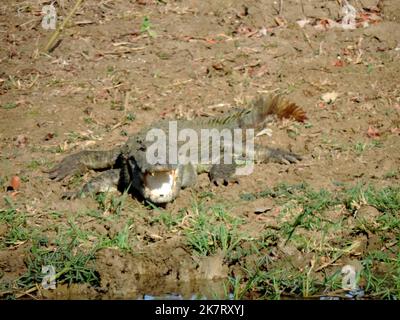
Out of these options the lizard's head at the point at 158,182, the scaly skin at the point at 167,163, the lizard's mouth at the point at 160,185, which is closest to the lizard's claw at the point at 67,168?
the scaly skin at the point at 167,163

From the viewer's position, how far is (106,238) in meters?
6.39

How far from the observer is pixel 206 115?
900 cm

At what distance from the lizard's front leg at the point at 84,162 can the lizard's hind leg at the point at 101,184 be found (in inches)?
12.2

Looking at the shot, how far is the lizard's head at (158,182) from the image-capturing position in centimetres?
688

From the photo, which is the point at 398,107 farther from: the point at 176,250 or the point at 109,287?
the point at 109,287

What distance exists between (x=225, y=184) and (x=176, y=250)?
1.29 metres

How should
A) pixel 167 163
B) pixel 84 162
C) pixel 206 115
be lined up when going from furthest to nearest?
1. pixel 206 115
2. pixel 84 162
3. pixel 167 163

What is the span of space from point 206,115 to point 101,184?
2.07 m

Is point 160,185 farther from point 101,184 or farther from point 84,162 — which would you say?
point 84,162

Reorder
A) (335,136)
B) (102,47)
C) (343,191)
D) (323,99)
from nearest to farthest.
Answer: (343,191), (335,136), (323,99), (102,47)

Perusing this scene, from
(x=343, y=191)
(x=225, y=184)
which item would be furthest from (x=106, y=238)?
(x=343, y=191)

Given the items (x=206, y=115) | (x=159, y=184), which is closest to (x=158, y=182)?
(x=159, y=184)

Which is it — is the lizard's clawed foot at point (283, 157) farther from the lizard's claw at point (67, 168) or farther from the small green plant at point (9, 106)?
the small green plant at point (9, 106)

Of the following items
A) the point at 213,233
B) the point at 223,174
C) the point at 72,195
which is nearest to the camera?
the point at 213,233
